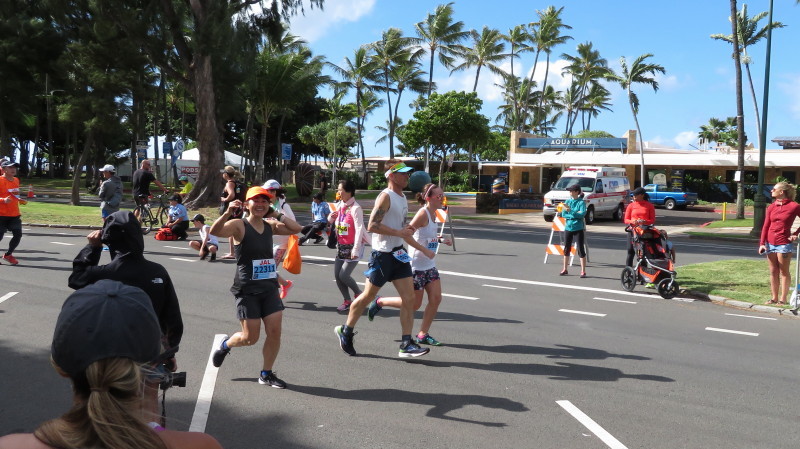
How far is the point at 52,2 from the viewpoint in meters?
25.9

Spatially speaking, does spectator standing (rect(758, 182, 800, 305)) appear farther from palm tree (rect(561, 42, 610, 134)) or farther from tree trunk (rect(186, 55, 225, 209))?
palm tree (rect(561, 42, 610, 134))

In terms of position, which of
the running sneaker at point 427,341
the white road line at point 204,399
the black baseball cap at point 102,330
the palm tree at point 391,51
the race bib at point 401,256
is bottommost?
the white road line at point 204,399

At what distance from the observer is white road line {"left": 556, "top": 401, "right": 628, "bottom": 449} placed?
4.98 meters

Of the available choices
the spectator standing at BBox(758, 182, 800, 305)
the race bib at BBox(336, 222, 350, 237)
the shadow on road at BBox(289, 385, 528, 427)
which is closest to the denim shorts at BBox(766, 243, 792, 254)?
the spectator standing at BBox(758, 182, 800, 305)

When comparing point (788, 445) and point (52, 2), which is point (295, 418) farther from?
point (52, 2)

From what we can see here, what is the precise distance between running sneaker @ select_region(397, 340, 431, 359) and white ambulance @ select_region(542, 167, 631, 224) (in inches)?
924

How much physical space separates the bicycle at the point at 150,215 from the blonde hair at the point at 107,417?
59.0 ft

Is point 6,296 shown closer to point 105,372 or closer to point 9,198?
point 9,198

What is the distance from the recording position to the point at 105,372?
73.1 inches

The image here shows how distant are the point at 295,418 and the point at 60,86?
39451 millimetres

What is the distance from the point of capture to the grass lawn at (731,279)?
11.7 m

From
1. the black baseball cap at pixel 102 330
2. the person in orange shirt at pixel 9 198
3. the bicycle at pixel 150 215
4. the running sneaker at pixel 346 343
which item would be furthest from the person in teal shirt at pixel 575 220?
the black baseball cap at pixel 102 330

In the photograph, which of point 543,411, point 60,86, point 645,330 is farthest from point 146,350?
point 60,86

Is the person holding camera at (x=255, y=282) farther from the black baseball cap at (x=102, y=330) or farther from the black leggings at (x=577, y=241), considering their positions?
the black leggings at (x=577, y=241)
